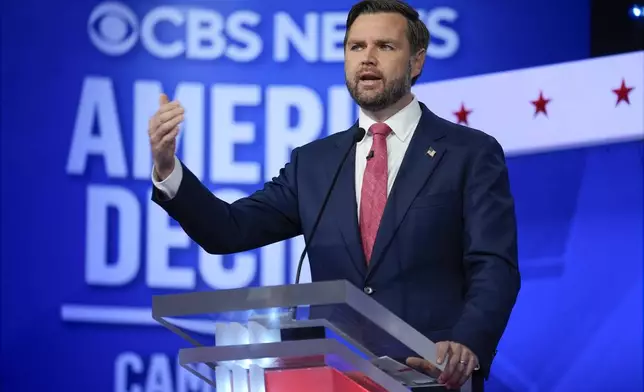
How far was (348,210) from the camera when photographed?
2.36 m

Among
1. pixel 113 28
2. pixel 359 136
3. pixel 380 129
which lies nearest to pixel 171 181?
pixel 359 136

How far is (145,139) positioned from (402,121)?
5.90 ft

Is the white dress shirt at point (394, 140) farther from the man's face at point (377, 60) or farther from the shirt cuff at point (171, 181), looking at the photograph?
the shirt cuff at point (171, 181)

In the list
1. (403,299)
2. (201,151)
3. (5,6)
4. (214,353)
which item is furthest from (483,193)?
(5,6)

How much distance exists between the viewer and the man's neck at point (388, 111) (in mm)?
2488

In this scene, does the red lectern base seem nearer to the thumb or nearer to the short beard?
the thumb

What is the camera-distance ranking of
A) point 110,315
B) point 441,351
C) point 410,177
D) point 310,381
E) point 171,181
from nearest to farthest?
1. point 310,381
2. point 441,351
3. point 171,181
4. point 410,177
5. point 110,315

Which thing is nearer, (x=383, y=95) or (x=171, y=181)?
(x=171, y=181)

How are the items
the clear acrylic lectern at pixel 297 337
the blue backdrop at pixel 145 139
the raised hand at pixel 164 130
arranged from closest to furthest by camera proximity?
1. the clear acrylic lectern at pixel 297 337
2. the raised hand at pixel 164 130
3. the blue backdrop at pixel 145 139

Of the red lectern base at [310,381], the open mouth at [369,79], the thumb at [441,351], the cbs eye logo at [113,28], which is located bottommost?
the red lectern base at [310,381]

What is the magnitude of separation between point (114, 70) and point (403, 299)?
2.16 m

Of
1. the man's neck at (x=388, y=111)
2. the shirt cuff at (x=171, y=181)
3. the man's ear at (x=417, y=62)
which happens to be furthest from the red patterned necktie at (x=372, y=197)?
the shirt cuff at (x=171, y=181)

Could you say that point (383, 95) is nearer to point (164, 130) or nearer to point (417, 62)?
point (417, 62)

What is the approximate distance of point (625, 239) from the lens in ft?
12.3
